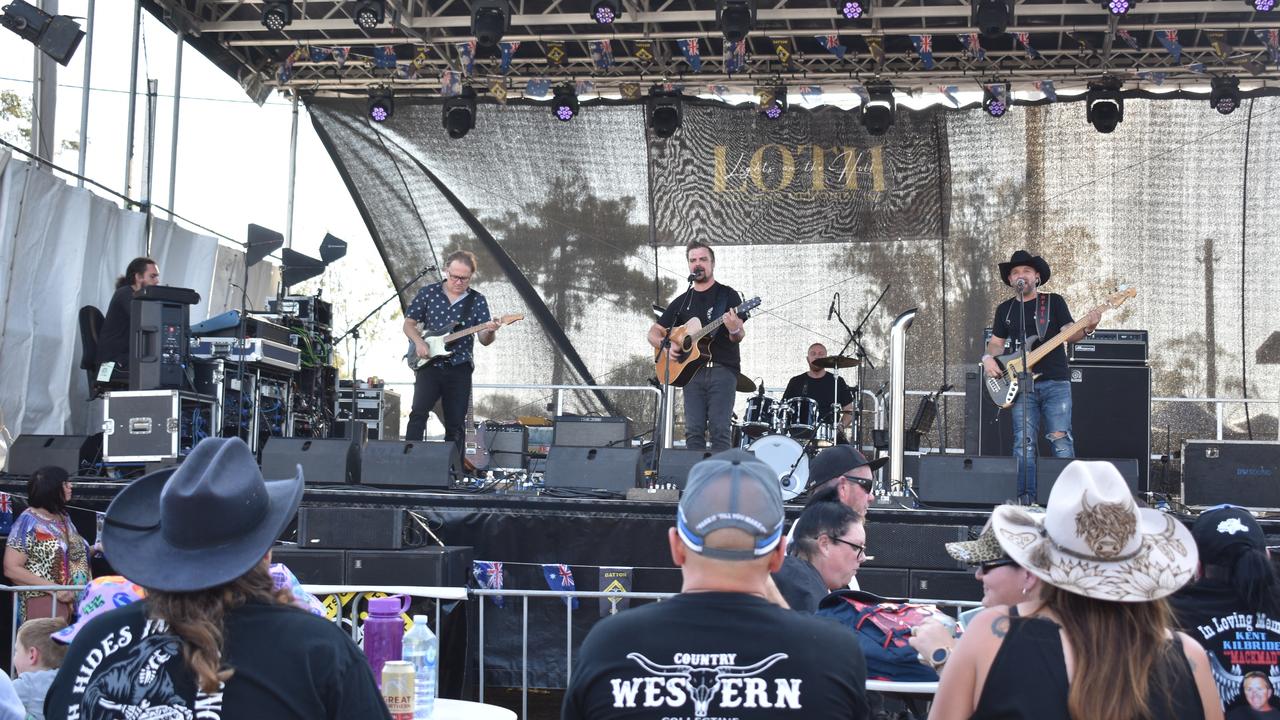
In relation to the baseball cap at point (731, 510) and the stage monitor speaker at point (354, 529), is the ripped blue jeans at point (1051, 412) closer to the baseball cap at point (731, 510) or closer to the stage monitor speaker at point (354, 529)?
the stage monitor speaker at point (354, 529)

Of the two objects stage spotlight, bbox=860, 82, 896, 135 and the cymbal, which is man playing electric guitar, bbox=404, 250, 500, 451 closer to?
the cymbal

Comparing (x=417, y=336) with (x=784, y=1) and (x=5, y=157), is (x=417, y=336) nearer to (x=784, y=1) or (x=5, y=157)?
(x=5, y=157)

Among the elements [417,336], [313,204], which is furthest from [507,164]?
[313,204]

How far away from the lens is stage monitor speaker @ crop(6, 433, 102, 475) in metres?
8.48

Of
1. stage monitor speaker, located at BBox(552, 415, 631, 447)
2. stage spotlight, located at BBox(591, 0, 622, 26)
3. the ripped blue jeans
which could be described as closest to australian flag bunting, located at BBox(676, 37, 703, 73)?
stage spotlight, located at BBox(591, 0, 622, 26)

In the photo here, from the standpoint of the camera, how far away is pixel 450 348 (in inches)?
344

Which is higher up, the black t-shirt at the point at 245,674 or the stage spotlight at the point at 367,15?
the stage spotlight at the point at 367,15

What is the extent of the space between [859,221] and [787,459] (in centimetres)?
457

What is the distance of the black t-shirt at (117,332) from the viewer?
9.26 metres

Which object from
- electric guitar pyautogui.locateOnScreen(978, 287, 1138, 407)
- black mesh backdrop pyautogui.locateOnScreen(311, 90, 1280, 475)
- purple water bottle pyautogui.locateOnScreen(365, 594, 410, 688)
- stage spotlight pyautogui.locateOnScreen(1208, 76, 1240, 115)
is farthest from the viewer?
black mesh backdrop pyautogui.locateOnScreen(311, 90, 1280, 475)

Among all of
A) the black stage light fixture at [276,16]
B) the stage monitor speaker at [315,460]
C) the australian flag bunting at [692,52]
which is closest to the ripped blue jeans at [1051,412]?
the stage monitor speaker at [315,460]

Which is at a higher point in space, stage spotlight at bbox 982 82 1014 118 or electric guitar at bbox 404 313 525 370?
stage spotlight at bbox 982 82 1014 118

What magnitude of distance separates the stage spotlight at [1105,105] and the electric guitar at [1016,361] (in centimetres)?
419

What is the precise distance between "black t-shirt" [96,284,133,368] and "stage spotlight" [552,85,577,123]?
16.1 ft
